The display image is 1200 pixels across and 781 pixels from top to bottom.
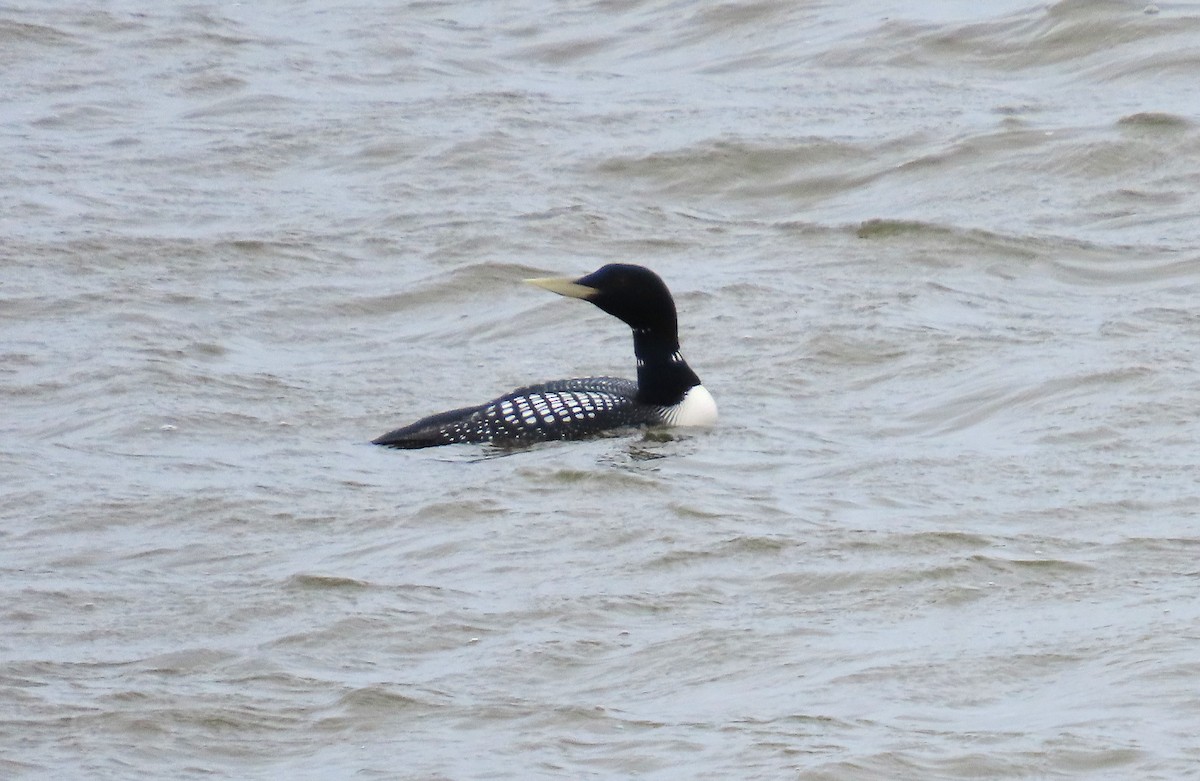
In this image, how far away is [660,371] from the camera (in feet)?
28.2

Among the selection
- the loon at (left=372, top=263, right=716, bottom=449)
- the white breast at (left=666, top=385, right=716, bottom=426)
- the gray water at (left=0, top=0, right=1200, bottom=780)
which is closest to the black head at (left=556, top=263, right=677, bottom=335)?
the loon at (left=372, top=263, right=716, bottom=449)

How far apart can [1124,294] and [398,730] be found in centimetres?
553

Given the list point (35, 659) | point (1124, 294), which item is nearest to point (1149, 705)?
point (35, 659)

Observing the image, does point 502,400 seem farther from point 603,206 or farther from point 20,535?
point 603,206

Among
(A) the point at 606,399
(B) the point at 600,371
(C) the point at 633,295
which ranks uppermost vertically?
(C) the point at 633,295

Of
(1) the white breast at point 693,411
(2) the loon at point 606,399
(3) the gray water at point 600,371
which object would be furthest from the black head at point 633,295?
(3) the gray water at point 600,371

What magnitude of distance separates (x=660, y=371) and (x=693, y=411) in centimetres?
21

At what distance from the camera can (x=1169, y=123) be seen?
1219 cm

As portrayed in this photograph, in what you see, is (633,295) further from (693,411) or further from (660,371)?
(693,411)

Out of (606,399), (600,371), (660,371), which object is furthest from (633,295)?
(600,371)

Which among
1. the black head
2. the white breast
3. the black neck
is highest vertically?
the black head

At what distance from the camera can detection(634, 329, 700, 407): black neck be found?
8.59m

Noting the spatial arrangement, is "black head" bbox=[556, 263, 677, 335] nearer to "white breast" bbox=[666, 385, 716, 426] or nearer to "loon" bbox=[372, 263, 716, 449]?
"loon" bbox=[372, 263, 716, 449]

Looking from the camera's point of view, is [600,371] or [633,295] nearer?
[633,295]
